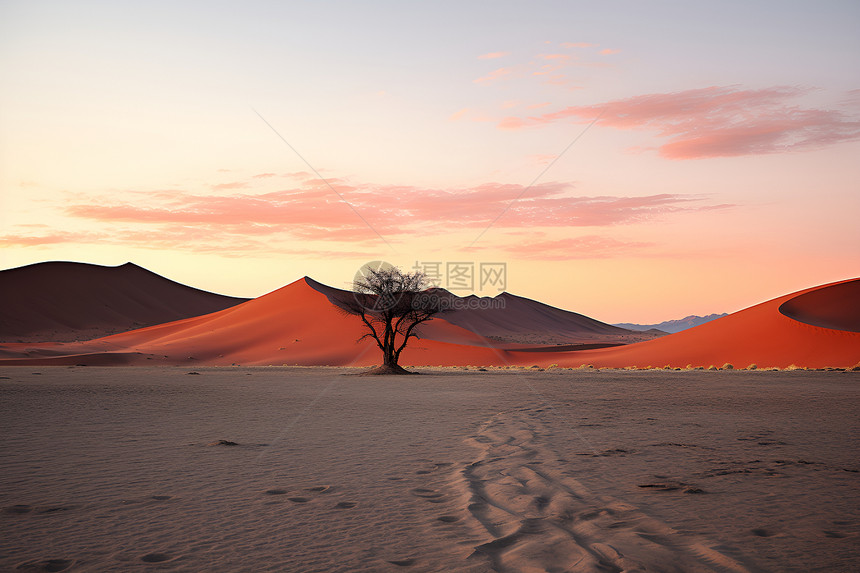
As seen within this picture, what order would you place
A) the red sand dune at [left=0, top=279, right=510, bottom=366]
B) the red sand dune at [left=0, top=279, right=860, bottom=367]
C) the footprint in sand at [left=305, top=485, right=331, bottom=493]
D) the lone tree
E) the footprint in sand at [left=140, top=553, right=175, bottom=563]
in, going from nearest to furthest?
1. the footprint in sand at [left=140, top=553, right=175, bottom=563]
2. the footprint in sand at [left=305, top=485, right=331, bottom=493]
3. the lone tree
4. the red sand dune at [left=0, top=279, right=860, bottom=367]
5. the red sand dune at [left=0, top=279, right=510, bottom=366]

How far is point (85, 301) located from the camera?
97000 mm

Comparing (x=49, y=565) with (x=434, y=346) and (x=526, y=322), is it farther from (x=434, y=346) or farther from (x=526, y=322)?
(x=526, y=322)

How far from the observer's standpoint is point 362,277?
1406 inches

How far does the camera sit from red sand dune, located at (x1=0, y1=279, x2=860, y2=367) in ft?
140

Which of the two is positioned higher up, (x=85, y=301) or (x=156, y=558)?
(x=85, y=301)

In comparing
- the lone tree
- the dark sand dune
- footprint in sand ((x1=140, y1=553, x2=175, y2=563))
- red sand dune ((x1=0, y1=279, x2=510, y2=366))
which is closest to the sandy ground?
footprint in sand ((x1=140, y1=553, x2=175, y2=563))

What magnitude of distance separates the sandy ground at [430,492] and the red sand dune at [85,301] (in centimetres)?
8130

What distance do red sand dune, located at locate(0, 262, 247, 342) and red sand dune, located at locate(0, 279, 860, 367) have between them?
85.8 feet

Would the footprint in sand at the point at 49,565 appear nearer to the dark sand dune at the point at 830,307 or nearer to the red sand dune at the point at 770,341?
the red sand dune at the point at 770,341

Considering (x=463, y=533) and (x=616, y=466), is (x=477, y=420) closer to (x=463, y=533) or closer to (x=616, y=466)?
(x=616, y=466)

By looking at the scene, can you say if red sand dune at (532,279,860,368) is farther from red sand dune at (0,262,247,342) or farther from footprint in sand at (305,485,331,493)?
red sand dune at (0,262,247,342)

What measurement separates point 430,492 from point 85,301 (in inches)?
4180

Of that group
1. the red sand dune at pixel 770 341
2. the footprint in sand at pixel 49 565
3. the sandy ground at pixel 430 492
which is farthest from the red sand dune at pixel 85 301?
the footprint in sand at pixel 49 565

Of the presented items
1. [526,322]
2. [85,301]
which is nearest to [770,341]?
[526,322]
